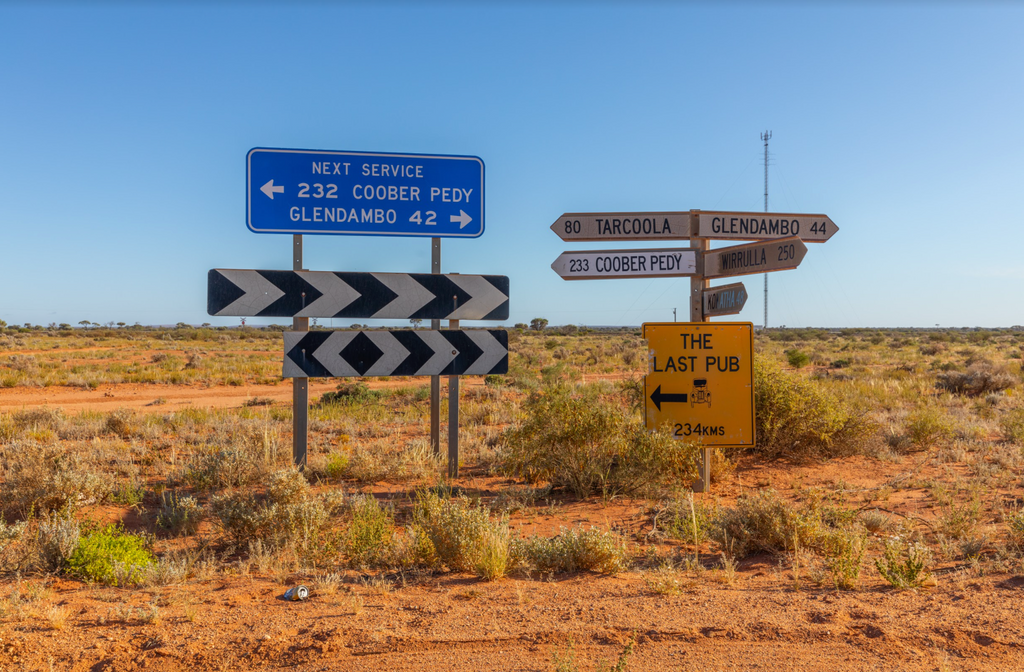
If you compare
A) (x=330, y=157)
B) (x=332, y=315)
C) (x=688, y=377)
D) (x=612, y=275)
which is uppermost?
(x=330, y=157)

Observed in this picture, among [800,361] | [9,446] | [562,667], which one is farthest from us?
[800,361]

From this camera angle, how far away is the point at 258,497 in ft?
19.8

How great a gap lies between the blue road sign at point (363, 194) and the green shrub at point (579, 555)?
378cm

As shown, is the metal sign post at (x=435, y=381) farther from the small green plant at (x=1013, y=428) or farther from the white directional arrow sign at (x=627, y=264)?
the small green plant at (x=1013, y=428)

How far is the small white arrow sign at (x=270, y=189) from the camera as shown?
6.35 metres

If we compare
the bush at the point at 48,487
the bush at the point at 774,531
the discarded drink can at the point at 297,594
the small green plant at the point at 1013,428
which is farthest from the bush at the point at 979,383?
the bush at the point at 48,487

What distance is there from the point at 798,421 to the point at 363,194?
242 inches

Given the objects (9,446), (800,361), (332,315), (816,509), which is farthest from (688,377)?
(800,361)

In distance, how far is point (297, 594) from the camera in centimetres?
361

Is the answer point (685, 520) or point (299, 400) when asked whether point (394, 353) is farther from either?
point (685, 520)

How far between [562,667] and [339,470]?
4801 millimetres

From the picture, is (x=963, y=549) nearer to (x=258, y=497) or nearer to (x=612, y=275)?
(x=612, y=275)

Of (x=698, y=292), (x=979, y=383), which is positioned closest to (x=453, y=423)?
(x=698, y=292)

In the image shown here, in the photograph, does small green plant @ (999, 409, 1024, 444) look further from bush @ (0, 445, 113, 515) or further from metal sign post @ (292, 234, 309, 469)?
bush @ (0, 445, 113, 515)
